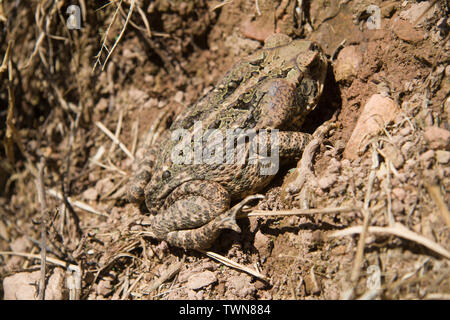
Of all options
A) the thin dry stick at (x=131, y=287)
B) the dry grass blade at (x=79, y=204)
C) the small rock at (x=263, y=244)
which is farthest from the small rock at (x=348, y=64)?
the dry grass blade at (x=79, y=204)

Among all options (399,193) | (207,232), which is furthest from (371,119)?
(207,232)

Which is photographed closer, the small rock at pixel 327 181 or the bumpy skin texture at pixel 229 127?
the small rock at pixel 327 181

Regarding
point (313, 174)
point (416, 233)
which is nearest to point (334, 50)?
point (313, 174)

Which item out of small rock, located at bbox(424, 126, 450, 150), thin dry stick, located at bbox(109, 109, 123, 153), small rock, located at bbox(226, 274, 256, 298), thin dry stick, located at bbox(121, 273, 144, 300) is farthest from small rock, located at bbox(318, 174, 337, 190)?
thin dry stick, located at bbox(109, 109, 123, 153)

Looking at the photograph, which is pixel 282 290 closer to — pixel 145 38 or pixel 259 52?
pixel 259 52

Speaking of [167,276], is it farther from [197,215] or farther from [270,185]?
[270,185]

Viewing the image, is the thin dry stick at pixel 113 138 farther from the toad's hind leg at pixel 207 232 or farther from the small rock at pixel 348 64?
the small rock at pixel 348 64
